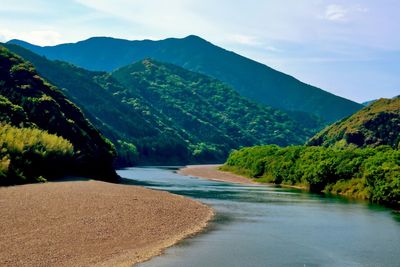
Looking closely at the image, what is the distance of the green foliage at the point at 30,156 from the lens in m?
77.1

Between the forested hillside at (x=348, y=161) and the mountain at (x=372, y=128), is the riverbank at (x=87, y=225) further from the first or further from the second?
the mountain at (x=372, y=128)

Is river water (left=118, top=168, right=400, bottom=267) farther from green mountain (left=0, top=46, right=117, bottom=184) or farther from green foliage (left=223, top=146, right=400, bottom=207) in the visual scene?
green mountain (left=0, top=46, right=117, bottom=184)

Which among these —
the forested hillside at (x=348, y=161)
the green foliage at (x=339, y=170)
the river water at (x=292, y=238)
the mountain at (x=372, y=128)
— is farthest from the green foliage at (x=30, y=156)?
the mountain at (x=372, y=128)

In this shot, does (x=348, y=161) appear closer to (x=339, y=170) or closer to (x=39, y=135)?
(x=339, y=170)

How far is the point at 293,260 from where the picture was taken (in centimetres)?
3938

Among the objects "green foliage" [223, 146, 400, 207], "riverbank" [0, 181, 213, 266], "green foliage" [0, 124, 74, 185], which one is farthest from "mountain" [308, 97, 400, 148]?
"riverbank" [0, 181, 213, 266]

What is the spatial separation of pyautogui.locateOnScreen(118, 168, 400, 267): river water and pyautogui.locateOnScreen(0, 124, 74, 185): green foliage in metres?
28.9

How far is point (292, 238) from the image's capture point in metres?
48.8

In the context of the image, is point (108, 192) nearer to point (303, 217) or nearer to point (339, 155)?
point (303, 217)

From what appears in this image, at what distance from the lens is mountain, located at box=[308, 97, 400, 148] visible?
15962 centimetres

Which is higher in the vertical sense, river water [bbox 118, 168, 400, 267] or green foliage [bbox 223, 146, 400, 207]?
green foliage [bbox 223, 146, 400, 207]

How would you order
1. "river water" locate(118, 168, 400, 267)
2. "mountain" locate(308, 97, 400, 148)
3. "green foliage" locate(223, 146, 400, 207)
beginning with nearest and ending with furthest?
"river water" locate(118, 168, 400, 267) → "green foliage" locate(223, 146, 400, 207) → "mountain" locate(308, 97, 400, 148)

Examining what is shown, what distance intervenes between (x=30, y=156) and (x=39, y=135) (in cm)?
810

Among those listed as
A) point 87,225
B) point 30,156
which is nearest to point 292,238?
point 87,225
